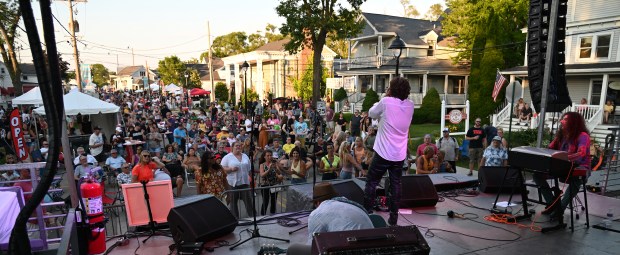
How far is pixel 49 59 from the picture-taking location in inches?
53.4

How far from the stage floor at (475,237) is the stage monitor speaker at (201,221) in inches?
7.4

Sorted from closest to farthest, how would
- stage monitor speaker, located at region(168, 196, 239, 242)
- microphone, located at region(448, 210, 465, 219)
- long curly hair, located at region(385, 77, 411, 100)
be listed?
long curly hair, located at region(385, 77, 411, 100) < stage monitor speaker, located at region(168, 196, 239, 242) < microphone, located at region(448, 210, 465, 219)

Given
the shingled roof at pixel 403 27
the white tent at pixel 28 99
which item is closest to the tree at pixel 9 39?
the white tent at pixel 28 99

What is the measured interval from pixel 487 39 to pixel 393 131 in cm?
2190

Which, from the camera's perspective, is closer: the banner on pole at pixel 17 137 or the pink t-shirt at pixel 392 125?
the pink t-shirt at pixel 392 125

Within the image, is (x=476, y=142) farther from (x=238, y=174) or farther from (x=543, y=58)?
(x=238, y=174)

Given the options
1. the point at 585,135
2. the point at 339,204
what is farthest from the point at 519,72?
the point at 339,204

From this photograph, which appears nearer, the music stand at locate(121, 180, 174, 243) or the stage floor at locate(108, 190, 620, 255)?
the stage floor at locate(108, 190, 620, 255)

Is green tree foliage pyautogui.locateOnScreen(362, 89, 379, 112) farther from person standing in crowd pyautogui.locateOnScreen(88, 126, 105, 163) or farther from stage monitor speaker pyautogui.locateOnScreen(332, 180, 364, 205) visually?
stage monitor speaker pyautogui.locateOnScreen(332, 180, 364, 205)

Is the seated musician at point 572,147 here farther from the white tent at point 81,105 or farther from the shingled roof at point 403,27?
the shingled roof at point 403,27

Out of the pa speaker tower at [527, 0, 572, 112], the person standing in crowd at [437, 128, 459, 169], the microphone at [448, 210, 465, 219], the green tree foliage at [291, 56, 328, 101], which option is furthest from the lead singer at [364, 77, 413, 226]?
the green tree foliage at [291, 56, 328, 101]

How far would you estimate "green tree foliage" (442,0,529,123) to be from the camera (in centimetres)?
2248

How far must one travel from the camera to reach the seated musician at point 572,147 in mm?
4746

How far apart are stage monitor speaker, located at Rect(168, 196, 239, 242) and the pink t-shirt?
2.28 meters
